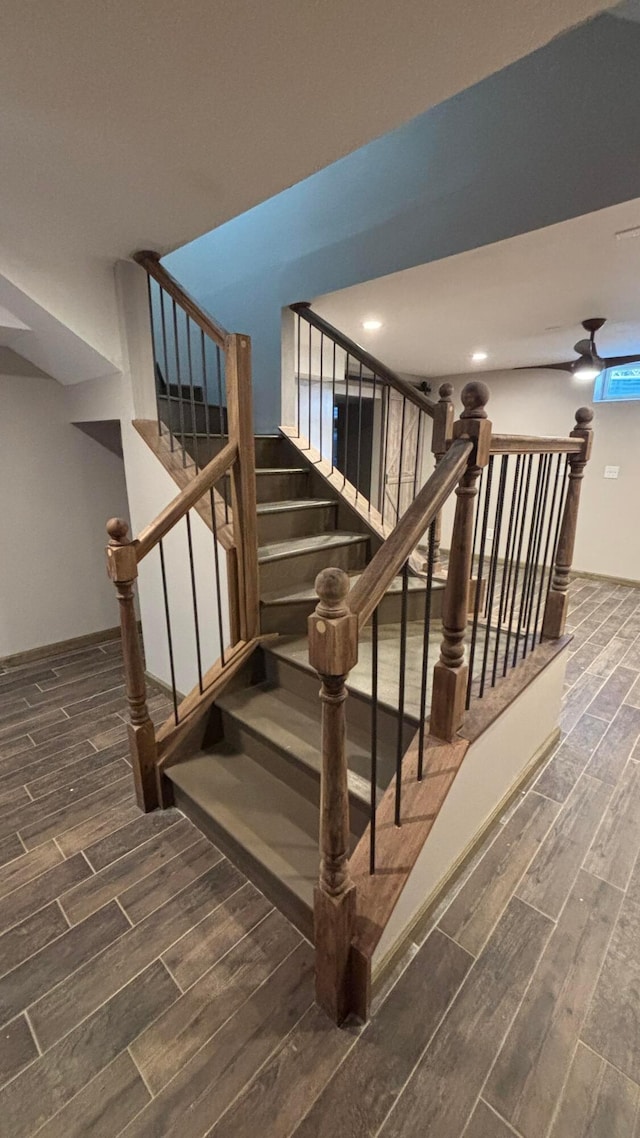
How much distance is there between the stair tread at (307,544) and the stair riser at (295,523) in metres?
0.04

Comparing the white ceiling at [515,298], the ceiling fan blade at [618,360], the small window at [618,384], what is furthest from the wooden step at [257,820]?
the small window at [618,384]

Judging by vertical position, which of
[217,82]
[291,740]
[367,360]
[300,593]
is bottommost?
[291,740]

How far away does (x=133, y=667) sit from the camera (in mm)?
1818

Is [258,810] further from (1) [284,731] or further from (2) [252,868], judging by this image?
(1) [284,731]

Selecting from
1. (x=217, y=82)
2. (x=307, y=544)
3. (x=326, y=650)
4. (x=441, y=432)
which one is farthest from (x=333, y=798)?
(x=217, y=82)

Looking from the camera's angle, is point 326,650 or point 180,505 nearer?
point 326,650

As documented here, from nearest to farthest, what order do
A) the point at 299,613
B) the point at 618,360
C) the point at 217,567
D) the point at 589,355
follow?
the point at 217,567
the point at 299,613
the point at 589,355
the point at 618,360

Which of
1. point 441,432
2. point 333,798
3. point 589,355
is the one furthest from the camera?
point 589,355

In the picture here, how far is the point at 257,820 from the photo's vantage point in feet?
5.61

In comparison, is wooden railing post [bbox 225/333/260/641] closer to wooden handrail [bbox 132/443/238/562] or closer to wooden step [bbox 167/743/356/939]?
wooden handrail [bbox 132/443/238/562]

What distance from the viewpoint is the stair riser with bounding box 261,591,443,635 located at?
2.28 meters

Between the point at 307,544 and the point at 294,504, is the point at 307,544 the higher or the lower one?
the lower one

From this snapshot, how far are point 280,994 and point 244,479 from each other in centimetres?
177

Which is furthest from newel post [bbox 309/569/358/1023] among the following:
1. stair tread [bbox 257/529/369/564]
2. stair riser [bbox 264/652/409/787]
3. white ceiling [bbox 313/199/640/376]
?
white ceiling [bbox 313/199/640/376]
